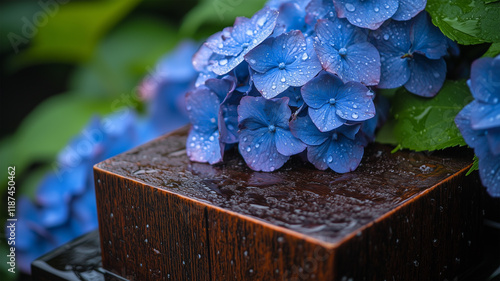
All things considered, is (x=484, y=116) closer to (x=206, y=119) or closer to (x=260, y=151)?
(x=260, y=151)

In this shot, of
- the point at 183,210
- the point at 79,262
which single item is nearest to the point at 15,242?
the point at 79,262

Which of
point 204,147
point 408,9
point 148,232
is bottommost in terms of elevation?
point 148,232

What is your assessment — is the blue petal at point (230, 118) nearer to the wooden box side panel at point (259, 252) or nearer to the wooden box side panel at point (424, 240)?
the wooden box side panel at point (259, 252)

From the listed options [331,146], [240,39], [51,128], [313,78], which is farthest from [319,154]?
[51,128]

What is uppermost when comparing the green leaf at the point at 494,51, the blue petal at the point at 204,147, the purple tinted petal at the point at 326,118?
the green leaf at the point at 494,51

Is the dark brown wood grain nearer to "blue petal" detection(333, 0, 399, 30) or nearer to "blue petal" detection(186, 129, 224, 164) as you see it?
"blue petal" detection(186, 129, 224, 164)

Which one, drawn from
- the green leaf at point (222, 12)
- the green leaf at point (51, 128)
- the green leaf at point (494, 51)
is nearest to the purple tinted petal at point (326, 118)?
the green leaf at point (494, 51)

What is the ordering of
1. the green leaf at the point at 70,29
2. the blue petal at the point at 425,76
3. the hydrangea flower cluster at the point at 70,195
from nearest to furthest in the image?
the blue petal at the point at 425,76 → the hydrangea flower cluster at the point at 70,195 → the green leaf at the point at 70,29
